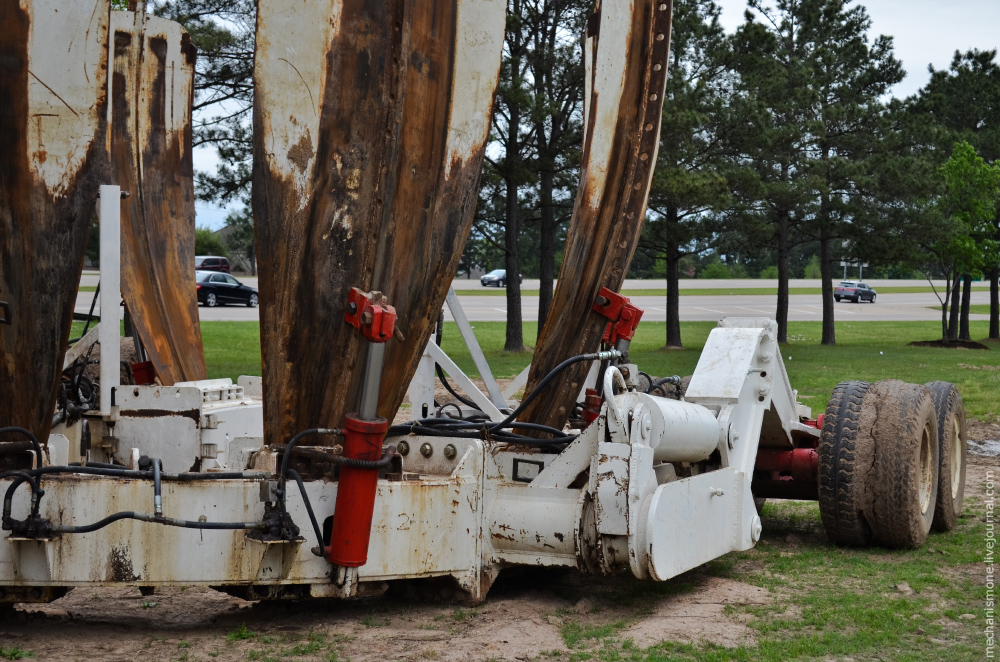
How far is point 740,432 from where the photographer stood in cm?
583

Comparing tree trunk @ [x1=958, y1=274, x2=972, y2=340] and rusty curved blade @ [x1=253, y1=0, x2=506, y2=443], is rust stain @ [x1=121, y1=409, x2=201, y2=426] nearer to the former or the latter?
rusty curved blade @ [x1=253, y1=0, x2=506, y2=443]

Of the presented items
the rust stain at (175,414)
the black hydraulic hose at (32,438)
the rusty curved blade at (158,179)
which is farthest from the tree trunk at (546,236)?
the black hydraulic hose at (32,438)

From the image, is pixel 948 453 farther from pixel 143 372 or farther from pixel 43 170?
pixel 43 170

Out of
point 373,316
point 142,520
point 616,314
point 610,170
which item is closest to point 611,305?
point 616,314

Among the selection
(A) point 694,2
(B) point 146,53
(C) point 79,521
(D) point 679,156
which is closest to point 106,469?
(C) point 79,521

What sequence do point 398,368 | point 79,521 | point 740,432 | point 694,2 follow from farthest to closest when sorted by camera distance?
point 694,2
point 740,432
point 398,368
point 79,521

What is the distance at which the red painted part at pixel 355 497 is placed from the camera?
4.18 m

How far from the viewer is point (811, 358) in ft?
80.9

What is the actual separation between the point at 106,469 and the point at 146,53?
3.59 m

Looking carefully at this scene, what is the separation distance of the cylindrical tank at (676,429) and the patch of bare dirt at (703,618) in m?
0.62

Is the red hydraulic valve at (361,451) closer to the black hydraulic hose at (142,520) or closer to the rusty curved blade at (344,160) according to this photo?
the rusty curved blade at (344,160)

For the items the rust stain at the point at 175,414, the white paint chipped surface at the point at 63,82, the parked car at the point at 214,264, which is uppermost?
the white paint chipped surface at the point at 63,82

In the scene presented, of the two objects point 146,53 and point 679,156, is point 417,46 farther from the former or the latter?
point 679,156

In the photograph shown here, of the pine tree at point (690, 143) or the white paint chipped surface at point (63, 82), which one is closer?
the white paint chipped surface at point (63, 82)
